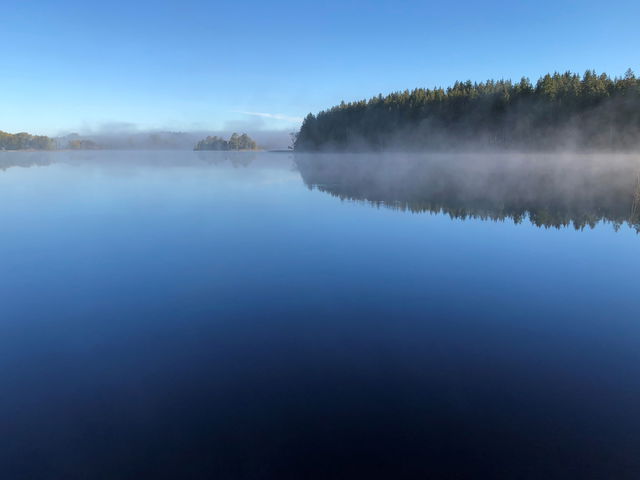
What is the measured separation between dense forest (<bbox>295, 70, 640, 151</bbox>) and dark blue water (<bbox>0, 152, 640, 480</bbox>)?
319ft

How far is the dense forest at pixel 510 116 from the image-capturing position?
87375 millimetres

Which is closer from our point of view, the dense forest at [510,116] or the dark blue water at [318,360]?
the dark blue water at [318,360]

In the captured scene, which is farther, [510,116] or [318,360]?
[510,116]

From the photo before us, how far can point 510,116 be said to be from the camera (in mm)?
100812

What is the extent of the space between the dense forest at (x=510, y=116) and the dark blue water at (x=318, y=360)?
97226 millimetres

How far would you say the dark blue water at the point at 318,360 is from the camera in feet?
15.4

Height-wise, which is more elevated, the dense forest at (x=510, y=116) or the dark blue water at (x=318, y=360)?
the dense forest at (x=510, y=116)

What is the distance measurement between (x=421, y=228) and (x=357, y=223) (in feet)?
11.5

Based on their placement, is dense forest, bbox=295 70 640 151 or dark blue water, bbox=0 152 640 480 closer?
dark blue water, bbox=0 152 640 480

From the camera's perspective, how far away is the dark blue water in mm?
4699

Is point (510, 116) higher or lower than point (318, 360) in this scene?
higher

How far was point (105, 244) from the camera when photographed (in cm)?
1524

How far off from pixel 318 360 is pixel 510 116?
114240 millimetres

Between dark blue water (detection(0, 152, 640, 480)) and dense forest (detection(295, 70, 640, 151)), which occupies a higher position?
dense forest (detection(295, 70, 640, 151))
